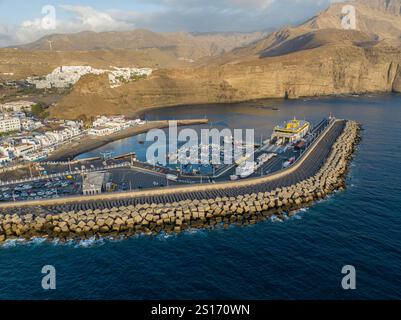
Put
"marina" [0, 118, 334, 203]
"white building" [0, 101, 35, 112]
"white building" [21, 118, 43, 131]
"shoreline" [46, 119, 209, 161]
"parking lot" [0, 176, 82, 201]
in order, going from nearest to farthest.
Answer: "parking lot" [0, 176, 82, 201] < "marina" [0, 118, 334, 203] < "shoreline" [46, 119, 209, 161] < "white building" [21, 118, 43, 131] < "white building" [0, 101, 35, 112]

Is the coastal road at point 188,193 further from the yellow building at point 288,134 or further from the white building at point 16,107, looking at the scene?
the white building at point 16,107

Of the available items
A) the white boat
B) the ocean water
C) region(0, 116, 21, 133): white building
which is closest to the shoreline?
region(0, 116, 21, 133): white building

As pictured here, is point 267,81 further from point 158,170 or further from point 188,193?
point 188,193

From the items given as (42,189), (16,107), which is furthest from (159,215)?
(16,107)

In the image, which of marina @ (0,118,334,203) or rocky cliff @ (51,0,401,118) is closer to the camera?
marina @ (0,118,334,203)

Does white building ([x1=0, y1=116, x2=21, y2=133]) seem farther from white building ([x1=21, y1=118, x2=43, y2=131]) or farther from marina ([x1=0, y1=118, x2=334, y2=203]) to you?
marina ([x1=0, y1=118, x2=334, y2=203])
